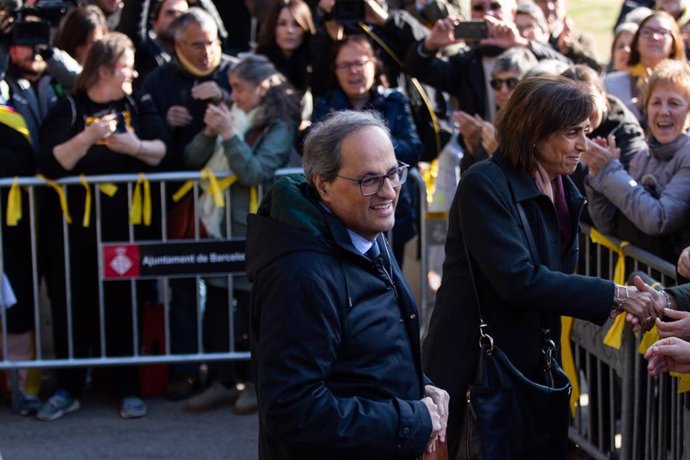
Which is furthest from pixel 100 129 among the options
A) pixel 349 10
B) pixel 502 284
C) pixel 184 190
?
pixel 502 284

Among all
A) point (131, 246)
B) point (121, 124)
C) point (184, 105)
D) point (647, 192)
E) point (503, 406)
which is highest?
point (184, 105)

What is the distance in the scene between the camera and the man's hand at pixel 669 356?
392 centimetres

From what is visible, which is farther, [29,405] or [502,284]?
[29,405]

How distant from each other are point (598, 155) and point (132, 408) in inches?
119

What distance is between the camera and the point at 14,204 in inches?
262

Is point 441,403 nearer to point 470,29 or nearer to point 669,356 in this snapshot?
point 669,356

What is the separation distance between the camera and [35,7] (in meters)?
7.42

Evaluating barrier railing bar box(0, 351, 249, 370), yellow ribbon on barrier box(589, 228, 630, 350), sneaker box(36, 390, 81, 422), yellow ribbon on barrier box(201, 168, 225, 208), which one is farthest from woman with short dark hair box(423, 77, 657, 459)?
sneaker box(36, 390, 81, 422)

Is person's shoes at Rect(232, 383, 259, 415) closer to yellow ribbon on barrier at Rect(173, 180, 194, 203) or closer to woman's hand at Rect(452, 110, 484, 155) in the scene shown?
yellow ribbon on barrier at Rect(173, 180, 194, 203)

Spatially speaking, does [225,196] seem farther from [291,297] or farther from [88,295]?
[291,297]

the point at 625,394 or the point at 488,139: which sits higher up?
the point at 488,139

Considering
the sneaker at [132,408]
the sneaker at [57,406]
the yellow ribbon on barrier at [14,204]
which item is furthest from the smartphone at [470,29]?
the sneaker at [57,406]

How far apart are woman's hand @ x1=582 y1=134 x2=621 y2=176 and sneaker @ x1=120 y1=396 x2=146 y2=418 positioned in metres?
2.91

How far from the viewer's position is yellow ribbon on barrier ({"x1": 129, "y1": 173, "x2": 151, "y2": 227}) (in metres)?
6.71
